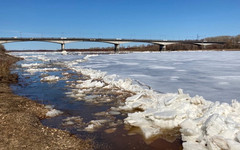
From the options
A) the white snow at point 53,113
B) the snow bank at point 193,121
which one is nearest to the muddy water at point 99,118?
the white snow at point 53,113

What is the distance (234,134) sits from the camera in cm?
381

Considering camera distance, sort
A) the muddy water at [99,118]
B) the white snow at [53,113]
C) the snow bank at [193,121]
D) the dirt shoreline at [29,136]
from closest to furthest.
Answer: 1. the dirt shoreline at [29,136]
2. the snow bank at [193,121]
3. the muddy water at [99,118]
4. the white snow at [53,113]

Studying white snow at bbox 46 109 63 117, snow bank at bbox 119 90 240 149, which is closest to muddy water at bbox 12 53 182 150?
white snow at bbox 46 109 63 117

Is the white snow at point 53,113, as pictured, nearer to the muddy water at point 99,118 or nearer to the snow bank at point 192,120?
the muddy water at point 99,118

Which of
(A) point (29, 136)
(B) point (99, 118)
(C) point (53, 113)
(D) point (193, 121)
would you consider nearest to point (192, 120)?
(D) point (193, 121)

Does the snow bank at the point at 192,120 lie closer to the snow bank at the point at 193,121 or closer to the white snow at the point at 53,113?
the snow bank at the point at 193,121

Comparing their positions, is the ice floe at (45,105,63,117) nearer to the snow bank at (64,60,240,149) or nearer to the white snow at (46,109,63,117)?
the white snow at (46,109,63,117)

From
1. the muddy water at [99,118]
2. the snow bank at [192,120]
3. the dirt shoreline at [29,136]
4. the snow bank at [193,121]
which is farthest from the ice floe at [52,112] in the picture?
the snow bank at [193,121]

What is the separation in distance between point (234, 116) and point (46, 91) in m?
7.63

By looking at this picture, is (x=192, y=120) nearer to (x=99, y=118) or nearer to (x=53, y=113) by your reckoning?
(x=99, y=118)

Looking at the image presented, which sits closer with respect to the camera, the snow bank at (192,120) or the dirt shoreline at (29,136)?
the dirt shoreline at (29,136)

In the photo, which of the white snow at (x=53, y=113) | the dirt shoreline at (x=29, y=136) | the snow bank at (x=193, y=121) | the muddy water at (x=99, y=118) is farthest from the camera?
the white snow at (x=53, y=113)

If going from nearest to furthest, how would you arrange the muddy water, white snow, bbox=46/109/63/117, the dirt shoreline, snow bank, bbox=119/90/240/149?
1. the dirt shoreline
2. snow bank, bbox=119/90/240/149
3. the muddy water
4. white snow, bbox=46/109/63/117

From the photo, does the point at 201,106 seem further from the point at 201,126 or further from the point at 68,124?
the point at 68,124
